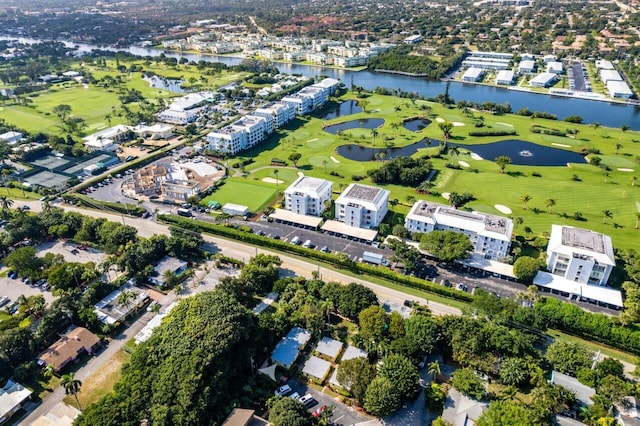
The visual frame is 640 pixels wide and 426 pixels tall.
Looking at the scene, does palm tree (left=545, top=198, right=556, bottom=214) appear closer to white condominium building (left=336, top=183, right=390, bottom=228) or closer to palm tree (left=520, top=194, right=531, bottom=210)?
palm tree (left=520, top=194, right=531, bottom=210)

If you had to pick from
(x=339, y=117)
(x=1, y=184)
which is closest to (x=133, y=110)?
(x=1, y=184)

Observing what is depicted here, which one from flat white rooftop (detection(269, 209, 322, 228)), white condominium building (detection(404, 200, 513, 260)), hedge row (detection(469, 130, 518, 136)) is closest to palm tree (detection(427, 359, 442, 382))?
white condominium building (detection(404, 200, 513, 260))

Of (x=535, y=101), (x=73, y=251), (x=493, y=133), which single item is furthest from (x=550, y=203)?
(x=535, y=101)

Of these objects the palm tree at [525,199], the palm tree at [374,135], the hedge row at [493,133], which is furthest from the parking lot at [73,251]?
the hedge row at [493,133]

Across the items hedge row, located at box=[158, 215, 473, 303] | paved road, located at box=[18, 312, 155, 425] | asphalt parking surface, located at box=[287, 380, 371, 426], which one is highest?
hedge row, located at box=[158, 215, 473, 303]

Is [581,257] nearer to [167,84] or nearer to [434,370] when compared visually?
[434,370]

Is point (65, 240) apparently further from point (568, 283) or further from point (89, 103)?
point (89, 103)
